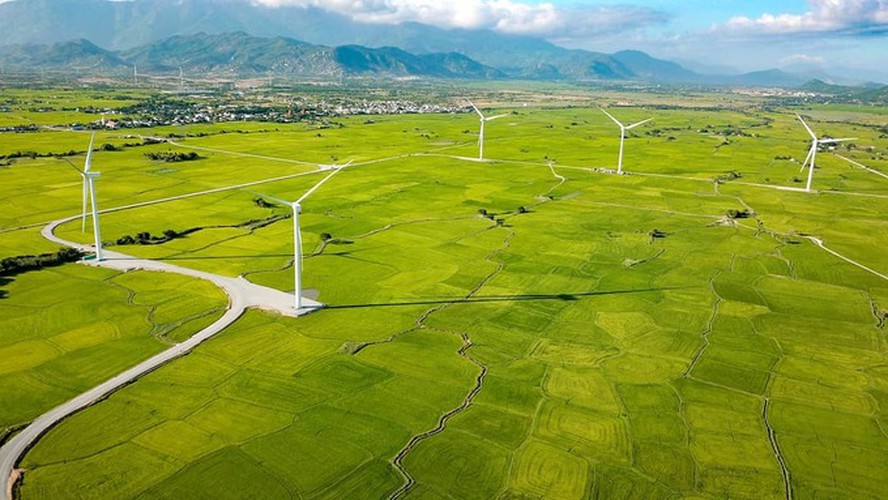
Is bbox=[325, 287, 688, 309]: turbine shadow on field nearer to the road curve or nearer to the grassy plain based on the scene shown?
the grassy plain

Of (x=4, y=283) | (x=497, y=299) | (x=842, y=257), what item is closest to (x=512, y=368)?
(x=497, y=299)

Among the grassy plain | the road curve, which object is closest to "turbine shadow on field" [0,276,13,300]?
the road curve

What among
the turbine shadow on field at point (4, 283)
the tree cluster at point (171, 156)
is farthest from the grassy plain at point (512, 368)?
the tree cluster at point (171, 156)

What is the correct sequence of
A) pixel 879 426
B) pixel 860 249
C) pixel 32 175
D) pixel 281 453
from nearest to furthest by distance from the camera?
pixel 281 453
pixel 879 426
pixel 860 249
pixel 32 175

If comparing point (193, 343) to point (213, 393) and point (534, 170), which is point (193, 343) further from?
point (534, 170)

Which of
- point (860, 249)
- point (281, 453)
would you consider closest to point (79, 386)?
point (281, 453)

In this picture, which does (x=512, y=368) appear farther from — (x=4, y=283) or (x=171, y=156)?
(x=171, y=156)

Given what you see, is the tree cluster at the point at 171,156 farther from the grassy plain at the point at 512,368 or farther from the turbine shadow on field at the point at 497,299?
the turbine shadow on field at the point at 497,299
